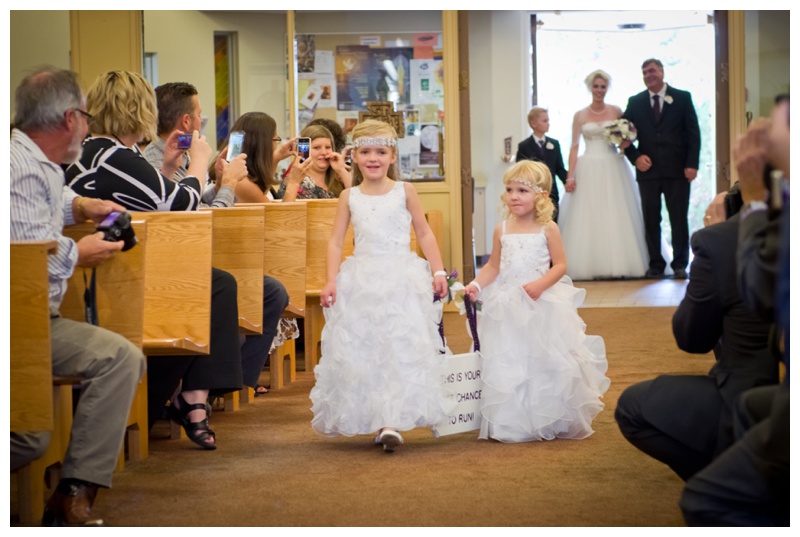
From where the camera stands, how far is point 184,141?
465 cm

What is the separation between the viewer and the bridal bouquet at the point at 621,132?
32.4ft

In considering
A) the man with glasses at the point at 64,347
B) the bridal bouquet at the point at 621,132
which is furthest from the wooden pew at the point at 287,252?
the bridal bouquet at the point at 621,132

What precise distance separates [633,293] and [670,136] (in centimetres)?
178

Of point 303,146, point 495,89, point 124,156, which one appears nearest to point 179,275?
point 124,156

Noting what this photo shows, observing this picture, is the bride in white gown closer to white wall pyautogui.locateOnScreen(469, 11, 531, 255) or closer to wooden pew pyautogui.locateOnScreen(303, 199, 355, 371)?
white wall pyautogui.locateOnScreen(469, 11, 531, 255)

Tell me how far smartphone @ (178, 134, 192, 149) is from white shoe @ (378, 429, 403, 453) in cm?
156

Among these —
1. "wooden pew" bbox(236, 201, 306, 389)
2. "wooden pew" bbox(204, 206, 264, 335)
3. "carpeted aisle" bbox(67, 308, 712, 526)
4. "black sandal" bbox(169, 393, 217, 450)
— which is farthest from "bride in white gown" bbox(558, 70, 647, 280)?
"black sandal" bbox(169, 393, 217, 450)

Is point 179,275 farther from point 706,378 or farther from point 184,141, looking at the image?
point 706,378

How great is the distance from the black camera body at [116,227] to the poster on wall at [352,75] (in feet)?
17.8

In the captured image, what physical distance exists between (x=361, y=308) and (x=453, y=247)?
14.3ft

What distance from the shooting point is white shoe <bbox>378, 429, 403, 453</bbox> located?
12.8ft

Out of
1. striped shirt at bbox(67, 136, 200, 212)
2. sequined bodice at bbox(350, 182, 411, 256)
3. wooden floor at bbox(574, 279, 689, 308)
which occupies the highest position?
striped shirt at bbox(67, 136, 200, 212)

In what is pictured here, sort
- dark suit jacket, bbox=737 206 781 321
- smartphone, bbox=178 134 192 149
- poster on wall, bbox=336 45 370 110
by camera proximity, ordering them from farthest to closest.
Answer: poster on wall, bbox=336 45 370 110
smartphone, bbox=178 134 192 149
dark suit jacket, bbox=737 206 781 321
